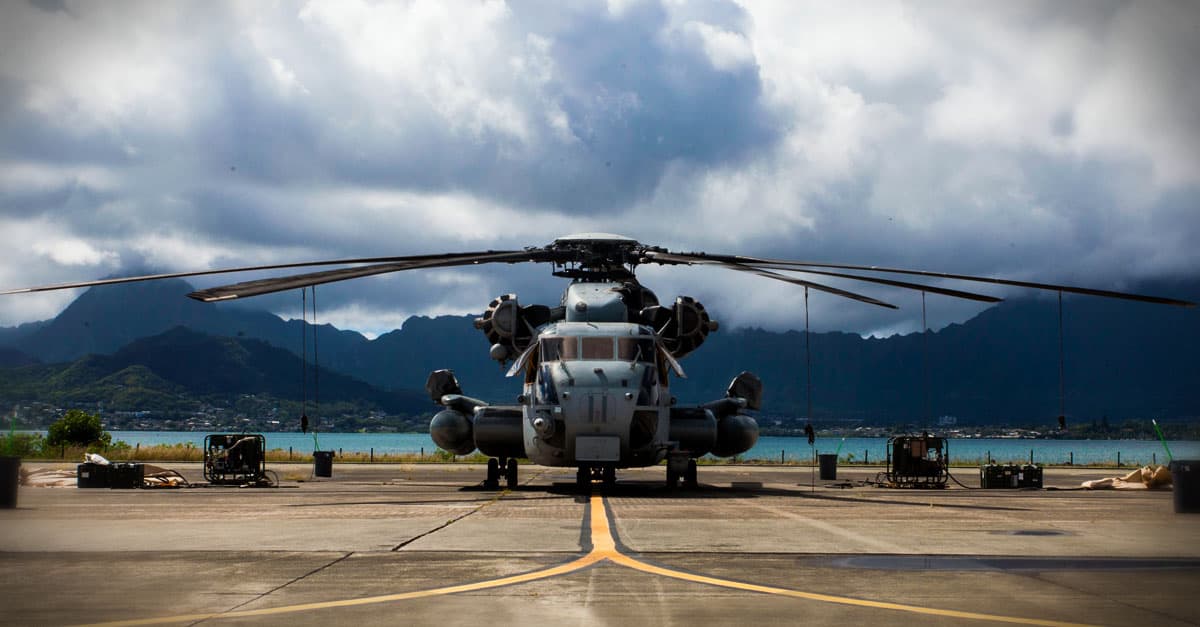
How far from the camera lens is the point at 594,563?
43.7ft

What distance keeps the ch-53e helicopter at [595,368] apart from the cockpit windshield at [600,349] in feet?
0.09

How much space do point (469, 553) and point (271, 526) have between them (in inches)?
211

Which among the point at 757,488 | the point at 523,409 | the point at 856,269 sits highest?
the point at 856,269

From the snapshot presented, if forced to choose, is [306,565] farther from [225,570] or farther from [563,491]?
[563,491]

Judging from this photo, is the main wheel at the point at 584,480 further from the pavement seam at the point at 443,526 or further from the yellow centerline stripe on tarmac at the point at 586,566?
the yellow centerline stripe on tarmac at the point at 586,566

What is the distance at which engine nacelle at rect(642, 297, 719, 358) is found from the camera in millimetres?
30875

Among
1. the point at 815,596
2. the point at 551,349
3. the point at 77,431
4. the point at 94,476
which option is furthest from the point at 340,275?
the point at 77,431

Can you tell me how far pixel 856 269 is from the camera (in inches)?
960

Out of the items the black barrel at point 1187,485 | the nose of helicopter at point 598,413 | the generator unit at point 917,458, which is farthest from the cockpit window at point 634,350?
the black barrel at point 1187,485

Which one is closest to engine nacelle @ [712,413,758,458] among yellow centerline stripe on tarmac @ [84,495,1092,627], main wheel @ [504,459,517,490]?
main wheel @ [504,459,517,490]

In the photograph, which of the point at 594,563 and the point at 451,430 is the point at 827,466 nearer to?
the point at 451,430

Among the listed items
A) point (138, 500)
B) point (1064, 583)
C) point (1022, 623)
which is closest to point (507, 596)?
point (1022, 623)

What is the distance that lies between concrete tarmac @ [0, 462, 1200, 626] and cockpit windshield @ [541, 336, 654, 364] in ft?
14.7

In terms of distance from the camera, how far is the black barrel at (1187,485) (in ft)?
69.4
